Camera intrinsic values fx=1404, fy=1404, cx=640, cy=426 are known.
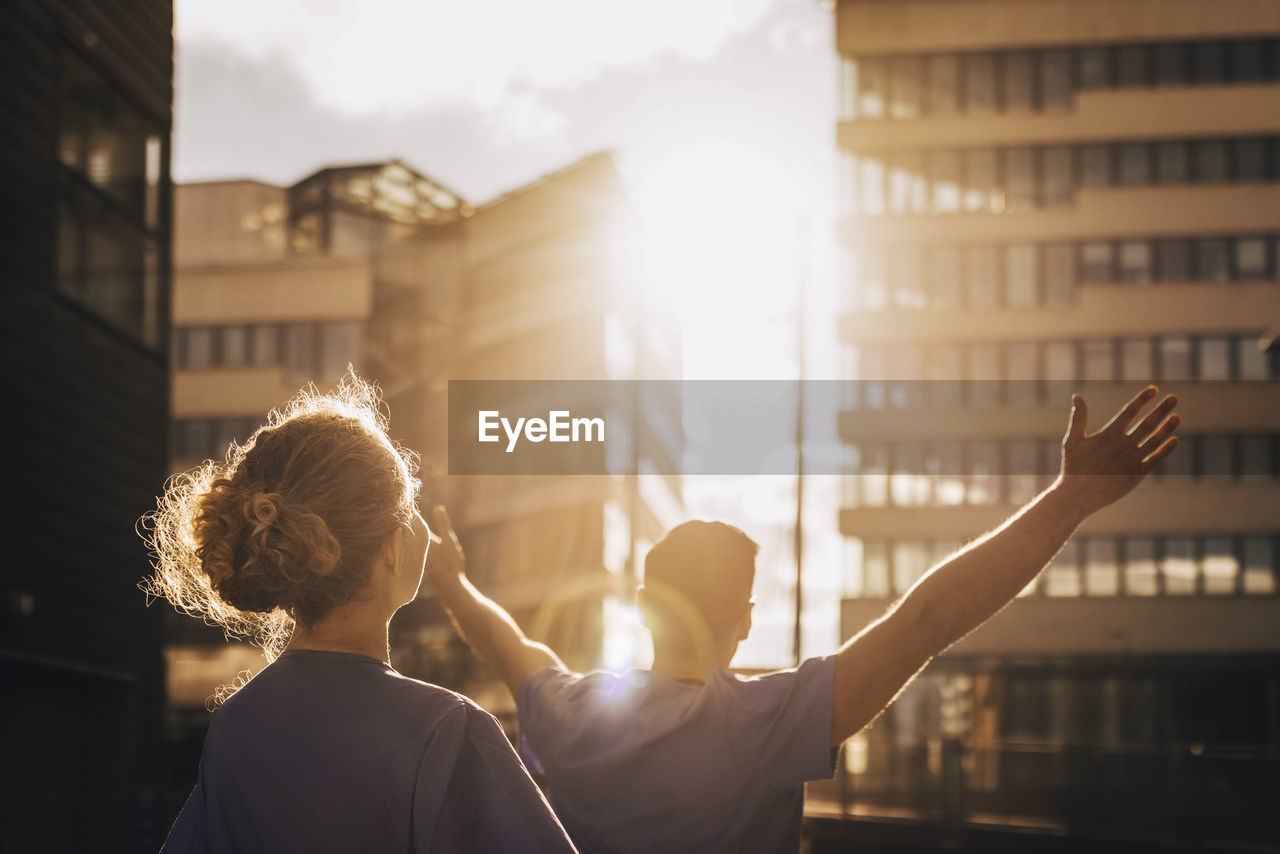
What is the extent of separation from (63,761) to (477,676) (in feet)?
105

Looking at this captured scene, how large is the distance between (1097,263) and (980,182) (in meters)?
4.33

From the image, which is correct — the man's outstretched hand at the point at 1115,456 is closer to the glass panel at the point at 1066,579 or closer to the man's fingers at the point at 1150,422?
the man's fingers at the point at 1150,422

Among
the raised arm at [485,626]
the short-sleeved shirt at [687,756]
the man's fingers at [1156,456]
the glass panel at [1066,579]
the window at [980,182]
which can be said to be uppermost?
the window at [980,182]

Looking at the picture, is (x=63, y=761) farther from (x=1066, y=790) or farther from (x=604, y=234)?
(x=604, y=234)

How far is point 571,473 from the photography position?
43.3 meters

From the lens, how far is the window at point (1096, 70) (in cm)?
4319

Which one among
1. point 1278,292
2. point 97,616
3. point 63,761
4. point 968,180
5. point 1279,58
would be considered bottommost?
point 63,761

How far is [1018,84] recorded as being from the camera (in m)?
43.5

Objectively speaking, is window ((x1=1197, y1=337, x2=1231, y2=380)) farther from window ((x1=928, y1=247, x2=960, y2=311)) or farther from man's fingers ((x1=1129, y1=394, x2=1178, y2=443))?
man's fingers ((x1=1129, y1=394, x2=1178, y2=443))

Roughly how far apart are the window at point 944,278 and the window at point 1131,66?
727 cm

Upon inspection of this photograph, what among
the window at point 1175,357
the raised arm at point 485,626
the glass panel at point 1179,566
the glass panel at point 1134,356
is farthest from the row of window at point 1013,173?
the raised arm at point 485,626

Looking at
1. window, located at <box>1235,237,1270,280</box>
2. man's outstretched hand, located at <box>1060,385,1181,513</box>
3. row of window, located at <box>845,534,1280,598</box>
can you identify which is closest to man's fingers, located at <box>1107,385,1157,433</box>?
man's outstretched hand, located at <box>1060,385,1181,513</box>

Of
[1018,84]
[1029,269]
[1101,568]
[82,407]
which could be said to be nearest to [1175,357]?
[1029,269]

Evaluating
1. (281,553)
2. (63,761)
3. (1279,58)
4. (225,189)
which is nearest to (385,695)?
(281,553)
